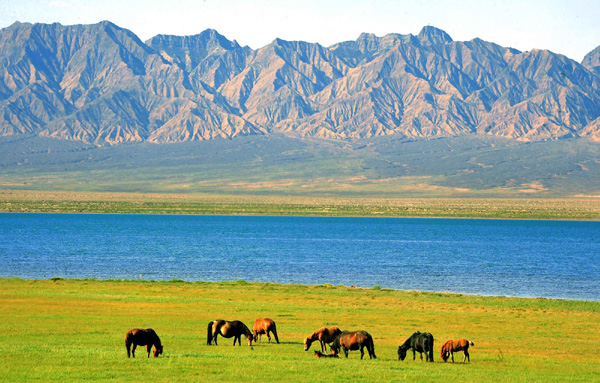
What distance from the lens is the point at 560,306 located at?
1662 inches

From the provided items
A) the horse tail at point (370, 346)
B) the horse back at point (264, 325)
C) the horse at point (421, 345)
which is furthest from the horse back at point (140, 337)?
the horse at point (421, 345)

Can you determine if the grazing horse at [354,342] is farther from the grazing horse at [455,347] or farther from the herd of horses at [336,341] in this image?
the grazing horse at [455,347]

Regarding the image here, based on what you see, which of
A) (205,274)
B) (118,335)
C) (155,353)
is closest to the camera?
(155,353)

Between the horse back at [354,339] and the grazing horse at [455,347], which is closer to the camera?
the horse back at [354,339]

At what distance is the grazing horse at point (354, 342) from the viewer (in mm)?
23297

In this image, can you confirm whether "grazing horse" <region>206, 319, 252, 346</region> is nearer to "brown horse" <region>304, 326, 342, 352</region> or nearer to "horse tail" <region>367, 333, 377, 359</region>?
"brown horse" <region>304, 326, 342, 352</region>

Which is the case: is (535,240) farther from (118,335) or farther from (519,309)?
(118,335)

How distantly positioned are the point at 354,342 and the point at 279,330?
24.9ft

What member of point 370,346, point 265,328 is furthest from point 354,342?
point 265,328

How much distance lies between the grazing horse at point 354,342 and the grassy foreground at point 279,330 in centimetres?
45

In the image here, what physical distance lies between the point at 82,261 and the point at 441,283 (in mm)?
36064

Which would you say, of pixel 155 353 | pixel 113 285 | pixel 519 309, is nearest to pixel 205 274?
pixel 113 285

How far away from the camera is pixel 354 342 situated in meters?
23.5

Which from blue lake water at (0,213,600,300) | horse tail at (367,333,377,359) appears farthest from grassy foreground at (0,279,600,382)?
blue lake water at (0,213,600,300)
